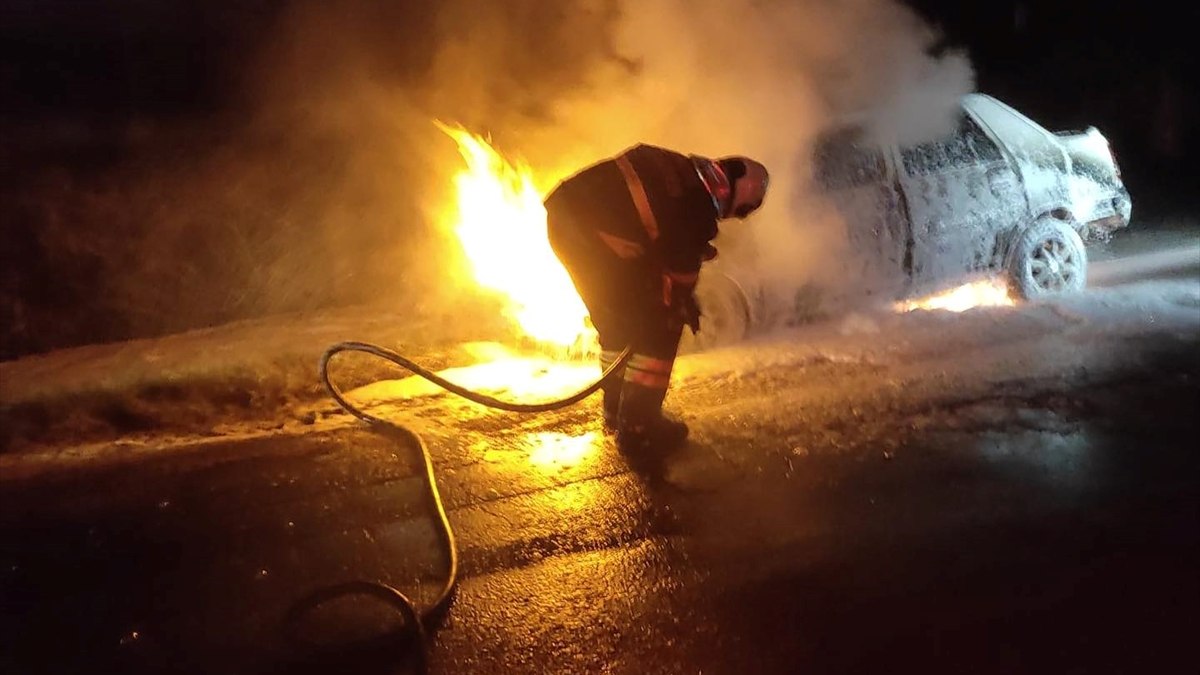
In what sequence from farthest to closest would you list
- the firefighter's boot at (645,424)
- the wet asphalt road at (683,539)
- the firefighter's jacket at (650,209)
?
1. the firefighter's boot at (645,424)
2. the firefighter's jacket at (650,209)
3. the wet asphalt road at (683,539)

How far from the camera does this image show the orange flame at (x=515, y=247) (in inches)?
261

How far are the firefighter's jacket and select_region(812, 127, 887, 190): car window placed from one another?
2.51 m

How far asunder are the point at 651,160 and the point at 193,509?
113 inches

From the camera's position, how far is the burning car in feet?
23.4

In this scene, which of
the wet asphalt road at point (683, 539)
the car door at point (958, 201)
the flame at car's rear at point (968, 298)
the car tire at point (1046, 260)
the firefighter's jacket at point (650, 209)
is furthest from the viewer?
the car tire at point (1046, 260)

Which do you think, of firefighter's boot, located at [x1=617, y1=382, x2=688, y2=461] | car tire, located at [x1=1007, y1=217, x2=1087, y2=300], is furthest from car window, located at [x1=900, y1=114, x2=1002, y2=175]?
firefighter's boot, located at [x1=617, y1=382, x2=688, y2=461]

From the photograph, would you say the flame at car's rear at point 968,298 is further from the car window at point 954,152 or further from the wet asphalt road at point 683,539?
the wet asphalt road at point 683,539

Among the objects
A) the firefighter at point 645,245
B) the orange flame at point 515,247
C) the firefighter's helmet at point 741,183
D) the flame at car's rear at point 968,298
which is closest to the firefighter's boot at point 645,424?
the firefighter at point 645,245

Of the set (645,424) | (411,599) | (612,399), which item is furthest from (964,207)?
(411,599)

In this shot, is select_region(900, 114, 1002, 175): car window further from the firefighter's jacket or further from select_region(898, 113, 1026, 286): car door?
the firefighter's jacket

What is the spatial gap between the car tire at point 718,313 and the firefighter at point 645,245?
5.43 feet

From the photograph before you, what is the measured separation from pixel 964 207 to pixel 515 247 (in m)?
3.72

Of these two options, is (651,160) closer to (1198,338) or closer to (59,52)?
(1198,338)

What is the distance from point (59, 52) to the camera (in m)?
8.93
